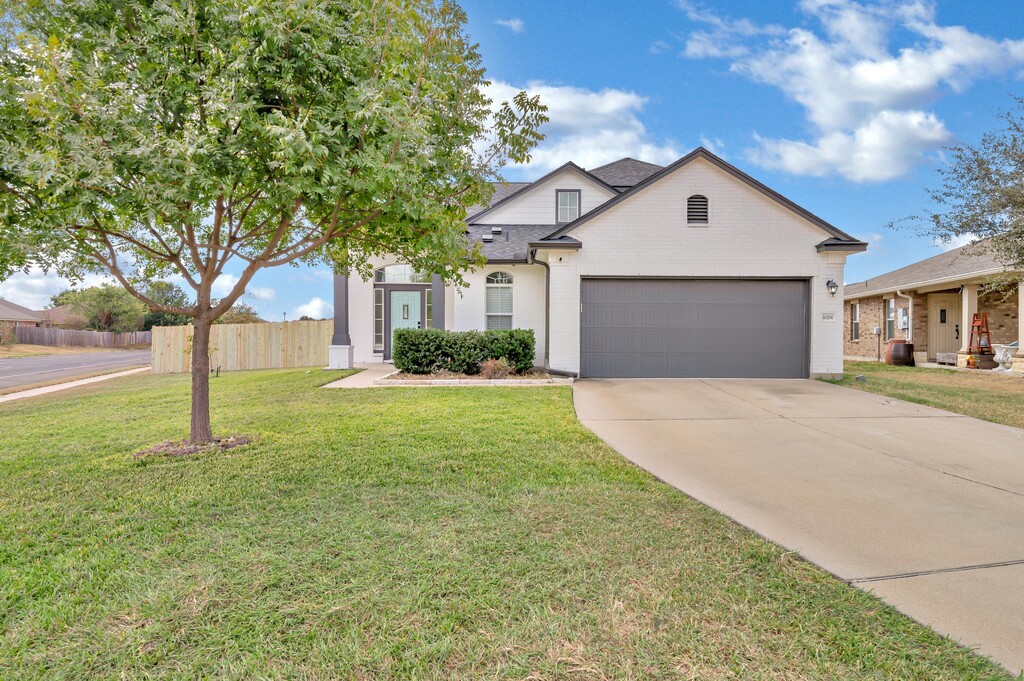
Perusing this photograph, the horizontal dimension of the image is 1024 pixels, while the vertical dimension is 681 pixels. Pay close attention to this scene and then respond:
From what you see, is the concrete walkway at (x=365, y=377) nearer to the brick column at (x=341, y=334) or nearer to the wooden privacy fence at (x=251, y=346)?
the brick column at (x=341, y=334)

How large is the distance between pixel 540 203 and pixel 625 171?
13.0 ft

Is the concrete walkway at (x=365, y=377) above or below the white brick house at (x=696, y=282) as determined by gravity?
below

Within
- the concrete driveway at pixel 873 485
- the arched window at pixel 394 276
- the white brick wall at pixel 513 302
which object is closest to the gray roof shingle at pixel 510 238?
the white brick wall at pixel 513 302

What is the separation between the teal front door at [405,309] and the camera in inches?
540

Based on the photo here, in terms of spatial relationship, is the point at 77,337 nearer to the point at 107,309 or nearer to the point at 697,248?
the point at 107,309

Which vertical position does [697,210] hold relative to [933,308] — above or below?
above

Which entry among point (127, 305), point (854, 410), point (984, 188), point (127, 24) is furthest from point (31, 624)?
point (127, 305)

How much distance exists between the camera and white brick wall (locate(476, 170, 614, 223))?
15133 millimetres

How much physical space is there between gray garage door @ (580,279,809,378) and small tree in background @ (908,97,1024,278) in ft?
10.6

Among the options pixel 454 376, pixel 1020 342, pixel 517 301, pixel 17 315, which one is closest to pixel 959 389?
pixel 1020 342

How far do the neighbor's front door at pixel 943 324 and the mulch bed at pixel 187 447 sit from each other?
2073cm

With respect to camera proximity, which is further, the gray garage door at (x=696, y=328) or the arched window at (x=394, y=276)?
the arched window at (x=394, y=276)

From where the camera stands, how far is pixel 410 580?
2514mm

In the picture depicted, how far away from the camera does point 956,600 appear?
238 cm
